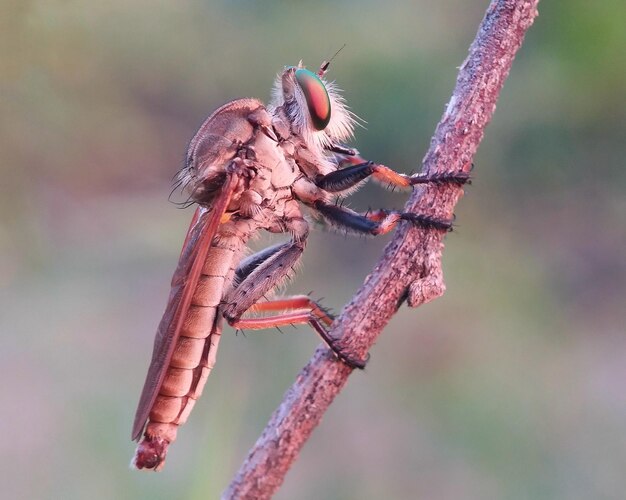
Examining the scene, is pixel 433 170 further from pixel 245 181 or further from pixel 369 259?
pixel 369 259

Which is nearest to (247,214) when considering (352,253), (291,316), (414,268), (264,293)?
(264,293)

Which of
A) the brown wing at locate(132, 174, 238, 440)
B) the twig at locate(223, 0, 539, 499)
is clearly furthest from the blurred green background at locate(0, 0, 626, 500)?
the twig at locate(223, 0, 539, 499)

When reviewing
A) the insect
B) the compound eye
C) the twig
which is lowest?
the twig

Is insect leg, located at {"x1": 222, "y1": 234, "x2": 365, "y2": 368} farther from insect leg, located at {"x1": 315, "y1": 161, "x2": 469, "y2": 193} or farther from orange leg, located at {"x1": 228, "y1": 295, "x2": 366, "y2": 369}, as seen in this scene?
insect leg, located at {"x1": 315, "y1": 161, "x2": 469, "y2": 193}

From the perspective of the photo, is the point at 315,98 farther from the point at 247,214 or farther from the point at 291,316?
the point at 291,316

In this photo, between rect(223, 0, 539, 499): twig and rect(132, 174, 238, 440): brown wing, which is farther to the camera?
rect(132, 174, 238, 440): brown wing
